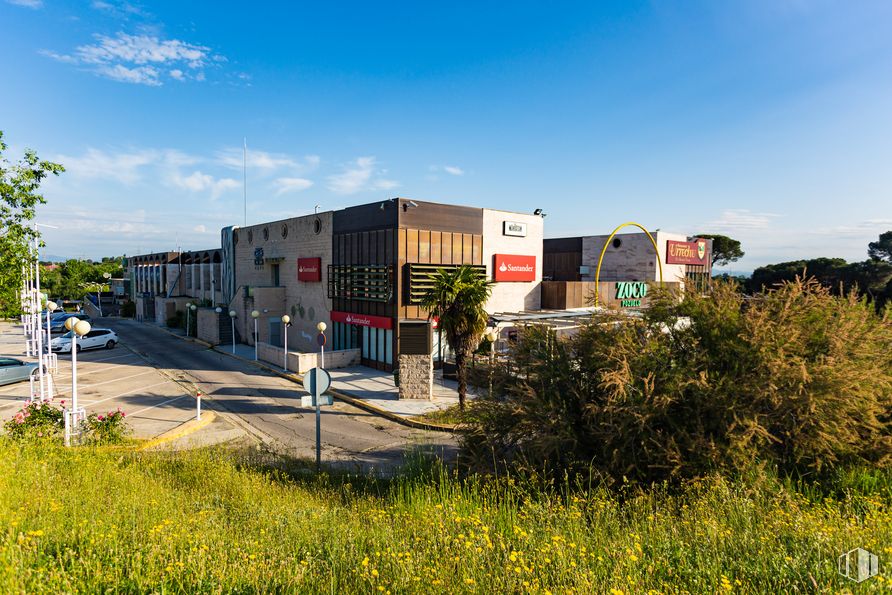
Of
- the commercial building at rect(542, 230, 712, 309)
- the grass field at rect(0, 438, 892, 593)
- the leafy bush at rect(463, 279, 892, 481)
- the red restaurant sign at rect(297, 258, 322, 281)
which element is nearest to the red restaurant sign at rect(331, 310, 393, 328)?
the red restaurant sign at rect(297, 258, 322, 281)

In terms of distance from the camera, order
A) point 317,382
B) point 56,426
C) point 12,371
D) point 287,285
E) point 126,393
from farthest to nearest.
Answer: point 287,285 < point 12,371 < point 126,393 < point 56,426 < point 317,382

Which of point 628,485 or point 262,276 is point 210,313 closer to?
point 262,276

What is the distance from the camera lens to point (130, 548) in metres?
5.46

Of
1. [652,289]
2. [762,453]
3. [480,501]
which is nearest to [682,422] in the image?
[762,453]

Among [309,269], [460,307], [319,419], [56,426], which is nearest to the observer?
[319,419]

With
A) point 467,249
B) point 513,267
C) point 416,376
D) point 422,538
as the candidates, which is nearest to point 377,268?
point 467,249

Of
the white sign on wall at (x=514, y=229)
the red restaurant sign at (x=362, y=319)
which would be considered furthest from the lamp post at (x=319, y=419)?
the white sign on wall at (x=514, y=229)

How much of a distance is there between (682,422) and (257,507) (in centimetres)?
→ 793

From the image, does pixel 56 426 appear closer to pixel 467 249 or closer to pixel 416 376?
pixel 416 376

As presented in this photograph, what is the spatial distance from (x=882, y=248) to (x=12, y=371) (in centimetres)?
9813

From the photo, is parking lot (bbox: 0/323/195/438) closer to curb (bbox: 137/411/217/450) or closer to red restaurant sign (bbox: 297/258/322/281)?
curb (bbox: 137/411/217/450)

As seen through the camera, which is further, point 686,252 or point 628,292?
point 686,252

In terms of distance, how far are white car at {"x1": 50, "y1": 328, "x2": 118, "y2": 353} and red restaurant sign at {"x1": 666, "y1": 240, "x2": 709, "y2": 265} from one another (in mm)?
46580

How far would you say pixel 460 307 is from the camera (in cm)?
1870
